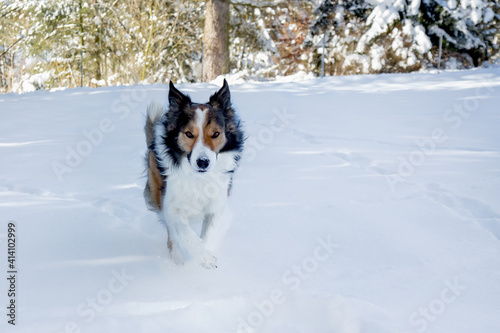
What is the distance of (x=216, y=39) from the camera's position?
12.4 m

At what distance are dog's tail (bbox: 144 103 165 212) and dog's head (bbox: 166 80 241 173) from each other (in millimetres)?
381

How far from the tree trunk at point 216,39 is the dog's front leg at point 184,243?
9684 millimetres

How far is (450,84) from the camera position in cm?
919

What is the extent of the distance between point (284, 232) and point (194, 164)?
40.7 inches

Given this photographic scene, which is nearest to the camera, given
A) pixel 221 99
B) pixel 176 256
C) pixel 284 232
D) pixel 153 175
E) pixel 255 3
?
pixel 176 256

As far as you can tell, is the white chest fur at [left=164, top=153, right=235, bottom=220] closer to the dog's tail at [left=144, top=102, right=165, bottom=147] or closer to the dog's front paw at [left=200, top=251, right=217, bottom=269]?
the dog's front paw at [left=200, top=251, right=217, bottom=269]

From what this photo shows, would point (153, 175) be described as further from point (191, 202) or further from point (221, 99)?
point (221, 99)

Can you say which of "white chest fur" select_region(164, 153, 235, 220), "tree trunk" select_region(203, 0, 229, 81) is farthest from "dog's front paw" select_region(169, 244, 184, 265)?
"tree trunk" select_region(203, 0, 229, 81)

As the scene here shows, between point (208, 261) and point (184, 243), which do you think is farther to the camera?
point (184, 243)

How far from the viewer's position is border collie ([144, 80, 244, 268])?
3.09 m

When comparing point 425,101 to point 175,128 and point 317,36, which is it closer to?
point 175,128

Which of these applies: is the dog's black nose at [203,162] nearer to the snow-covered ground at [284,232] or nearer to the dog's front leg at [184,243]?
the dog's front leg at [184,243]

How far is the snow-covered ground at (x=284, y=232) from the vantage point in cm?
249

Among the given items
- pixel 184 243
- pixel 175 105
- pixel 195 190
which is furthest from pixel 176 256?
pixel 175 105
